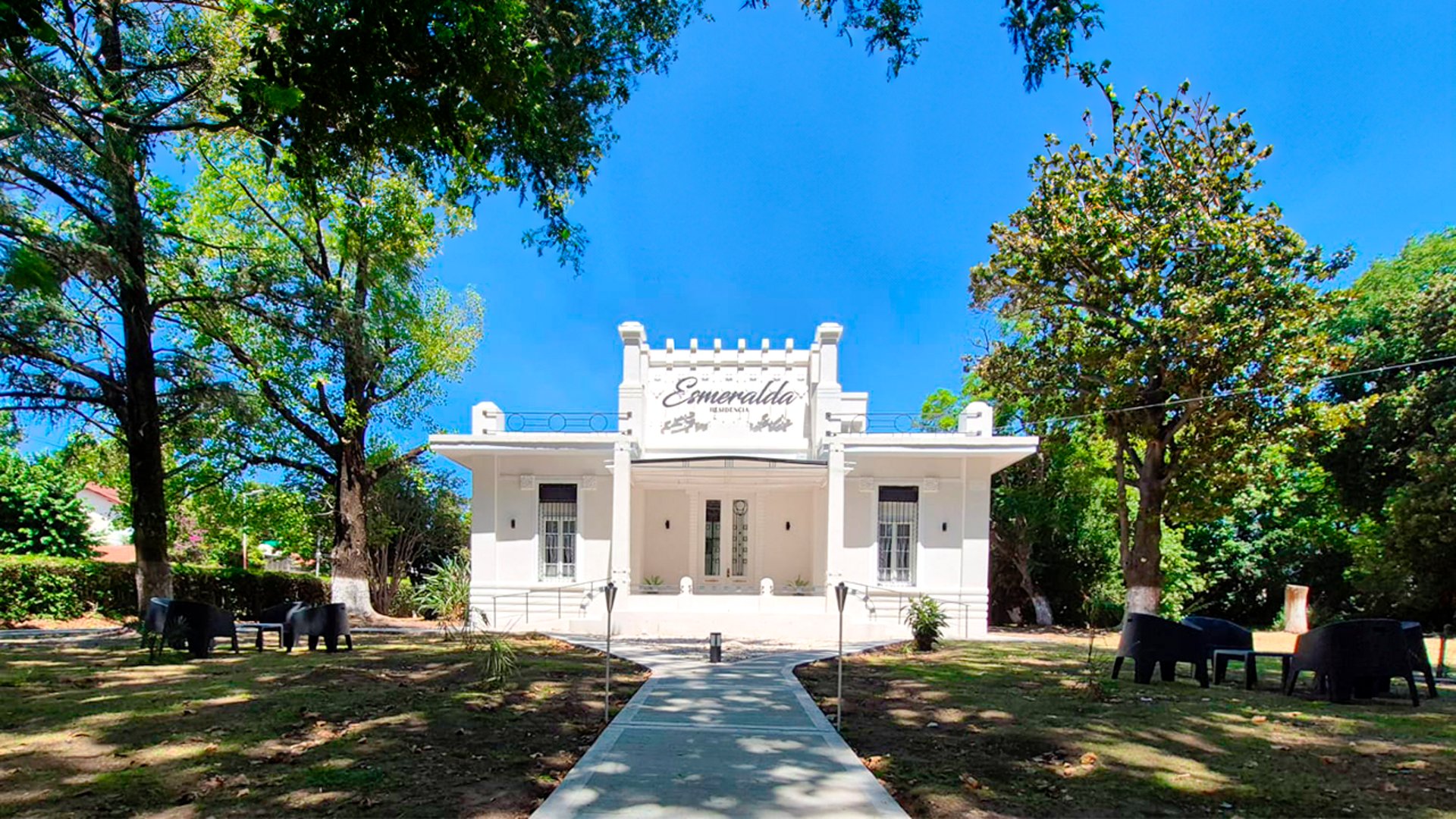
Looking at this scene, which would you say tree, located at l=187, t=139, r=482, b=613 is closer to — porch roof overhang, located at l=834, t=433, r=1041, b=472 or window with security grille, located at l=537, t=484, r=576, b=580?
window with security grille, located at l=537, t=484, r=576, b=580

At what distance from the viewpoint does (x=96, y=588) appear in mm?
17656

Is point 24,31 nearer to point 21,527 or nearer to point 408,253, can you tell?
point 408,253

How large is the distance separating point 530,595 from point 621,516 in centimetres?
282

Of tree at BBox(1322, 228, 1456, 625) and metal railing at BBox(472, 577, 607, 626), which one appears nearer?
tree at BBox(1322, 228, 1456, 625)

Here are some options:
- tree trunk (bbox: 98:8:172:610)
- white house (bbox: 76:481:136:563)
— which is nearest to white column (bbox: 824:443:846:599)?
tree trunk (bbox: 98:8:172:610)

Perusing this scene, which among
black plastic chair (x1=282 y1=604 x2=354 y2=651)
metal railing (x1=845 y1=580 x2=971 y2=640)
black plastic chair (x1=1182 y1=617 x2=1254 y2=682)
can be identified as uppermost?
black plastic chair (x1=1182 y1=617 x2=1254 y2=682)

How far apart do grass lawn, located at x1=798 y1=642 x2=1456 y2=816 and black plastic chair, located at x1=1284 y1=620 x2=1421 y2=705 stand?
207mm

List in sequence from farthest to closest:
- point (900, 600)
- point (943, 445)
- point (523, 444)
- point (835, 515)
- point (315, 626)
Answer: point (523, 444)
point (900, 600)
point (943, 445)
point (835, 515)
point (315, 626)

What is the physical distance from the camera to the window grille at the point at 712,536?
1905 cm

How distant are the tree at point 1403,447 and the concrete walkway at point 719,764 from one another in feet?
44.3

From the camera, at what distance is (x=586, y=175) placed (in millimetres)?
8570

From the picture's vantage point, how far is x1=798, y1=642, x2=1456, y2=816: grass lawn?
15.3 ft

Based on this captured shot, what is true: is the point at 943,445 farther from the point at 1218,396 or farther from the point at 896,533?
the point at 1218,396

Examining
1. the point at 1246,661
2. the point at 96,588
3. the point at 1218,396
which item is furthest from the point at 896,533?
the point at 96,588
